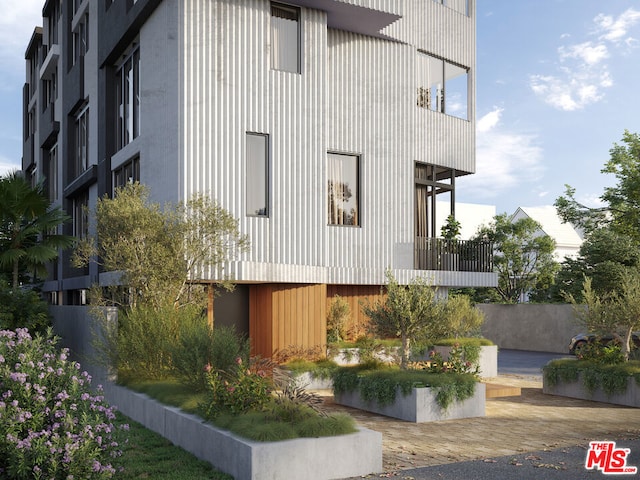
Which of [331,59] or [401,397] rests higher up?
[331,59]

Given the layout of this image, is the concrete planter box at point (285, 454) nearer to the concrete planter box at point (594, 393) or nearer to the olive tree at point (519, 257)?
the concrete planter box at point (594, 393)

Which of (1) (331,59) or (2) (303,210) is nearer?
(2) (303,210)

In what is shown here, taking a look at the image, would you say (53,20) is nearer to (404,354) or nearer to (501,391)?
(404,354)

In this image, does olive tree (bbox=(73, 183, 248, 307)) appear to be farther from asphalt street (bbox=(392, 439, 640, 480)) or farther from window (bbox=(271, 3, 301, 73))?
asphalt street (bbox=(392, 439, 640, 480))

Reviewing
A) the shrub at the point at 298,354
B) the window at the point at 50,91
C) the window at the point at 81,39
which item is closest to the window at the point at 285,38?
the shrub at the point at 298,354

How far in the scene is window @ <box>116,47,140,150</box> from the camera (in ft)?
60.8

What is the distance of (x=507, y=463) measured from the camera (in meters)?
8.70

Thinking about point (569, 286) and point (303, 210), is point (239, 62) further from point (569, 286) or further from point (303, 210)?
point (569, 286)

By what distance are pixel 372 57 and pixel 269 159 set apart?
5.24 meters

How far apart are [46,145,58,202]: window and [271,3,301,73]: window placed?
52.4 feet

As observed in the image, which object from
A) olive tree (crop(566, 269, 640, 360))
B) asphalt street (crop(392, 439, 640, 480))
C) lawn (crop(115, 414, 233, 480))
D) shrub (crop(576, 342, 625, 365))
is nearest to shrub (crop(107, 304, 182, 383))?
lawn (crop(115, 414, 233, 480))

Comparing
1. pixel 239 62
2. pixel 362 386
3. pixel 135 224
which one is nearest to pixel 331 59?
pixel 239 62

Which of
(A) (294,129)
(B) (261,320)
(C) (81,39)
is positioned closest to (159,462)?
(B) (261,320)

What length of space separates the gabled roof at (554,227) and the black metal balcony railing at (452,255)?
32.4 meters
